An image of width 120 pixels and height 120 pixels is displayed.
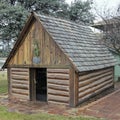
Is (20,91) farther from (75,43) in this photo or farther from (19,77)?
(75,43)

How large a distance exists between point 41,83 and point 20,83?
1.05 metres

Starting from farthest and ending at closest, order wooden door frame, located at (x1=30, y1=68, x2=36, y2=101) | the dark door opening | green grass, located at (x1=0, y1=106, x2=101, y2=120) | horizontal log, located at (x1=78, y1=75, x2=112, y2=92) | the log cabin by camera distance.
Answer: the dark door opening, wooden door frame, located at (x1=30, y1=68, x2=36, y2=101), horizontal log, located at (x1=78, y1=75, x2=112, y2=92), the log cabin, green grass, located at (x1=0, y1=106, x2=101, y2=120)

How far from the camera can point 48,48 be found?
10.6 m

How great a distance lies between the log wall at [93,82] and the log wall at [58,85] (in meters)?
0.62

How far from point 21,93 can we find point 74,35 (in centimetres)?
398

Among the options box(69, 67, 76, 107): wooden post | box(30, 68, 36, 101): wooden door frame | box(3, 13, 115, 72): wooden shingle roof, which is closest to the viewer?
box(69, 67, 76, 107): wooden post

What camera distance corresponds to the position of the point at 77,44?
37.8ft

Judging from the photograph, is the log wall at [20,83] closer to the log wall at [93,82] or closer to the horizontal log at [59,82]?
the horizontal log at [59,82]

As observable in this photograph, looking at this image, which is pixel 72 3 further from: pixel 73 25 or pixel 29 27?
pixel 29 27

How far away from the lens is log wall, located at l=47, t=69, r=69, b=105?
10195mm

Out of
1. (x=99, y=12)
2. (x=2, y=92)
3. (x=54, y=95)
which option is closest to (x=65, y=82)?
(x=54, y=95)

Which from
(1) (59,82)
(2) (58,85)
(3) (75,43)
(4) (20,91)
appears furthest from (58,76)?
(4) (20,91)

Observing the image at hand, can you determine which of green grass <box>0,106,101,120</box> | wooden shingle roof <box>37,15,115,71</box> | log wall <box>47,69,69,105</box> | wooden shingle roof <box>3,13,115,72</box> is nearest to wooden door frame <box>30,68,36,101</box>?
log wall <box>47,69,69,105</box>

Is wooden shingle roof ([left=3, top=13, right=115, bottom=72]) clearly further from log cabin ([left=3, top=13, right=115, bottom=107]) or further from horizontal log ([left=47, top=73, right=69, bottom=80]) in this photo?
horizontal log ([left=47, top=73, right=69, bottom=80])
